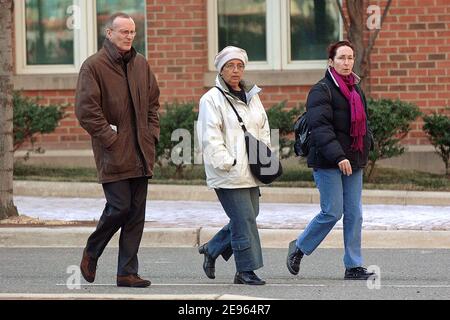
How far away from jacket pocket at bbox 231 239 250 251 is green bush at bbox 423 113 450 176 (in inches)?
289

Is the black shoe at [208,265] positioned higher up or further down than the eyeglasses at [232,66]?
further down

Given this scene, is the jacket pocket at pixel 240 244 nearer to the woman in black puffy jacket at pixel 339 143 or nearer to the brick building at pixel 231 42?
the woman in black puffy jacket at pixel 339 143

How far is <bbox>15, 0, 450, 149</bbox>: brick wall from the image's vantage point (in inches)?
659

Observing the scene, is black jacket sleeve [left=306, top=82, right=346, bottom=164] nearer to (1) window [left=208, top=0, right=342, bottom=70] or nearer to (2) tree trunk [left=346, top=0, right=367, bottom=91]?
(2) tree trunk [left=346, top=0, right=367, bottom=91]

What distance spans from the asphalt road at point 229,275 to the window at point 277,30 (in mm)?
6715

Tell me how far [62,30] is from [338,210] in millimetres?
9905

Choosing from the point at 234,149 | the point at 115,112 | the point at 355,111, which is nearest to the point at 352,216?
the point at 355,111

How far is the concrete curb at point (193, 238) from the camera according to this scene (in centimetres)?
1138

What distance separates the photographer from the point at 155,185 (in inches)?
579

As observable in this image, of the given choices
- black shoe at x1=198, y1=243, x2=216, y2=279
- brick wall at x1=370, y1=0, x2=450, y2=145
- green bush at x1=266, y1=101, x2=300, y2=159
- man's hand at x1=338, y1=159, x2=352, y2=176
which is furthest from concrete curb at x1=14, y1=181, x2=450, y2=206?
man's hand at x1=338, y1=159, x2=352, y2=176

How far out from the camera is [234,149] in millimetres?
8617

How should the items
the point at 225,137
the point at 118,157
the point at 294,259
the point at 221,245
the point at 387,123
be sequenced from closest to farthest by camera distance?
the point at 118,157 → the point at 225,137 → the point at 221,245 → the point at 294,259 → the point at 387,123

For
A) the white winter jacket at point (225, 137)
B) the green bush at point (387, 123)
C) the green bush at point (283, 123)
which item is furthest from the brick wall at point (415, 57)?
the white winter jacket at point (225, 137)

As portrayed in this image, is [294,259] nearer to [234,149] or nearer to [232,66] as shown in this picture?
[234,149]
